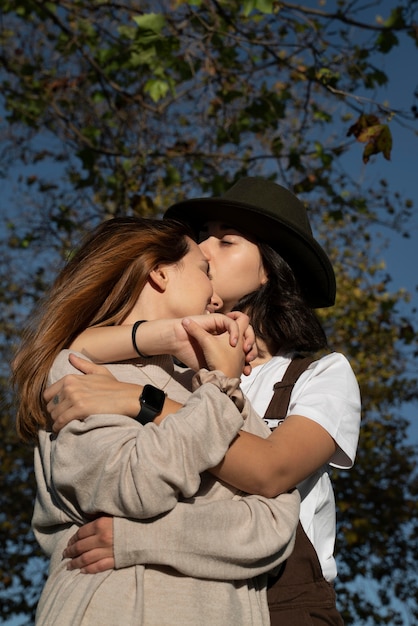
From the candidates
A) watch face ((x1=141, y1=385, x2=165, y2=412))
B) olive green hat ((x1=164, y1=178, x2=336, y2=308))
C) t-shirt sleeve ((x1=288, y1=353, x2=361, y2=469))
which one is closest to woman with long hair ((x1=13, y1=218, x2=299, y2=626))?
watch face ((x1=141, y1=385, x2=165, y2=412))

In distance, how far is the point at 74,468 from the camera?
6.61ft

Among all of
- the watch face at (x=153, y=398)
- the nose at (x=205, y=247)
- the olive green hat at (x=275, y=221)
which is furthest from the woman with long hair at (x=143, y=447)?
the olive green hat at (x=275, y=221)

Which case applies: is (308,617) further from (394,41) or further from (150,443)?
(394,41)

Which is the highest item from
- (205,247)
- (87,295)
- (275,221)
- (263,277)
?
(87,295)

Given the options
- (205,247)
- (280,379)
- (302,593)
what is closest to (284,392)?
(280,379)

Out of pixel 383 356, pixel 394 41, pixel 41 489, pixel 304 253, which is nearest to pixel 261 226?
pixel 304 253

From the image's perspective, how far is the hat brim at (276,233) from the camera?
316 cm

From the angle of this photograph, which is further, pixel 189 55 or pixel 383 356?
pixel 383 356

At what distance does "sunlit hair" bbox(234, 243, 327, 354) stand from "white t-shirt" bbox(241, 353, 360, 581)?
1.31ft

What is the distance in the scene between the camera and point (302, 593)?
7.36ft

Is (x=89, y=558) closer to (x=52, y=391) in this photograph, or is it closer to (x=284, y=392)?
(x=52, y=391)

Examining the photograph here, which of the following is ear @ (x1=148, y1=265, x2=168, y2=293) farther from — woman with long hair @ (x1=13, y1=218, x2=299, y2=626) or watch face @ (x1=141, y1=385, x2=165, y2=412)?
watch face @ (x1=141, y1=385, x2=165, y2=412)

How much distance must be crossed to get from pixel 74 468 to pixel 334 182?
19.7 feet

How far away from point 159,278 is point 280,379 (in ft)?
2.00
